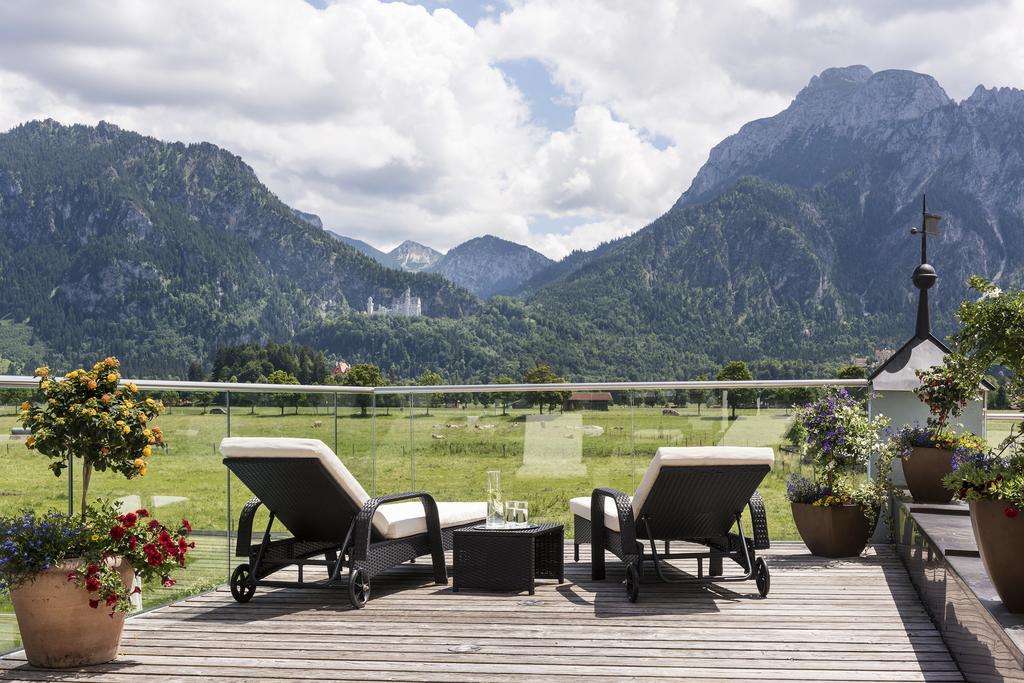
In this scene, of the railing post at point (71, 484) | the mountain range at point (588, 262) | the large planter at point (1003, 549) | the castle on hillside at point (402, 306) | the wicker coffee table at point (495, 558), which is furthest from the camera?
the castle on hillside at point (402, 306)

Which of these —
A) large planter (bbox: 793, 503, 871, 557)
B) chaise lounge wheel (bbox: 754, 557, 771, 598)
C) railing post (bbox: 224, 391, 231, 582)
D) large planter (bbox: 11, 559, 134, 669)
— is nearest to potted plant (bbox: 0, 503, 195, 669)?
large planter (bbox: 11, 559, 134, 669)

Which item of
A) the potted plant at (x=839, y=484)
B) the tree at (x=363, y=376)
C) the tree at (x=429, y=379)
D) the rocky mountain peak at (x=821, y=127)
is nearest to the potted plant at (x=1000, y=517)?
the potted plant at (x=839, y=484)

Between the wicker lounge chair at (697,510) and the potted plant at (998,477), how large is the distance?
1083 mm

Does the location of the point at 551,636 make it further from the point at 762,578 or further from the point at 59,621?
the point at 59,621

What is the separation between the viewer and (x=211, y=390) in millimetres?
4836

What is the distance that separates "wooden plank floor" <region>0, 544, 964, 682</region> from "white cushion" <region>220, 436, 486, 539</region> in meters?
0.34

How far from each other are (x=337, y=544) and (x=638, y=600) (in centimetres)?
157

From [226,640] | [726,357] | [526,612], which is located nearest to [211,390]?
[226,640]

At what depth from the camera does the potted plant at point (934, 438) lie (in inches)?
224

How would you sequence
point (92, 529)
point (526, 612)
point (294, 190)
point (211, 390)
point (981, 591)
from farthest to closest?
point (294, 190) → point (211, 390) → point (526, 612) → point (92, 529) → point (981, 591)

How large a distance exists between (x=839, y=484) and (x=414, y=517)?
2577mm

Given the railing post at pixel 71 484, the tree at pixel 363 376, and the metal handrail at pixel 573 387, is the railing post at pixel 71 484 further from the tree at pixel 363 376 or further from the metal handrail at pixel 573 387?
the tree at pixel 363 376

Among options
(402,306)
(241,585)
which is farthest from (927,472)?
(402,306)

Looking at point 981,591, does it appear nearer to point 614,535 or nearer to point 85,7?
point 614,535
